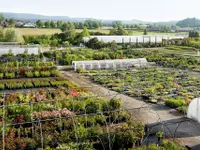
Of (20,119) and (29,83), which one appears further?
(29,83)

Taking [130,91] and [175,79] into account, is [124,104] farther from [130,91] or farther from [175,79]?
[175,79]

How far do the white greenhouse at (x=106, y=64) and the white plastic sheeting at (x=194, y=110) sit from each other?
15221 mm

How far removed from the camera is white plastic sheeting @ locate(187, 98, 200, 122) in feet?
46.3

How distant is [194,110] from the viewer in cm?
1441

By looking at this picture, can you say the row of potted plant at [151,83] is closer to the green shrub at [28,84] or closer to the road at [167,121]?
the road at [167,121]

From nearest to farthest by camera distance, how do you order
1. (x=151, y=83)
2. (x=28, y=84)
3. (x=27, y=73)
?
(x=28, y=84) < (x=151, y=83) < (x=27, y=73)

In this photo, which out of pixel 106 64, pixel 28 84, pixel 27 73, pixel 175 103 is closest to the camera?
pixel 175 103

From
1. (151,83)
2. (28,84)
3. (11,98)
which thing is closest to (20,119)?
(11,98)

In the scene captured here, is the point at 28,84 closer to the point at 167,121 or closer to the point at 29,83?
the point at 29,83

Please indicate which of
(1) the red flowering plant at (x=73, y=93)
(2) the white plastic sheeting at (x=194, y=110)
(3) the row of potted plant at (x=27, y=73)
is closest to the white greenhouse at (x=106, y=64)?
(3) the row of potted plant at (x=27, y=73)

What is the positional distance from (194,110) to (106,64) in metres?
15.9

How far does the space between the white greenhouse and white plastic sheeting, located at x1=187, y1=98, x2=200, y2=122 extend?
15.2 metres

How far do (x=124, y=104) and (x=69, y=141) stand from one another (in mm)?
6761

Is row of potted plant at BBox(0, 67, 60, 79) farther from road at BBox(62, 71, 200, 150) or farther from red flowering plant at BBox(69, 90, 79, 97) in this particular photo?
red flowering plant at BBox(69, 90, 79, 97)
